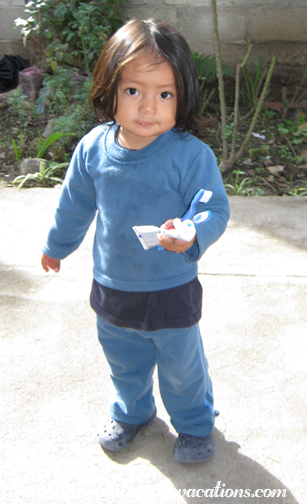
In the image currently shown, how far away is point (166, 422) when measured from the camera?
6.36 ft

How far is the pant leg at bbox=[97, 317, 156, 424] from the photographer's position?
5.51 feet

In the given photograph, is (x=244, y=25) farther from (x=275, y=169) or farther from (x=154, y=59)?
(x=154, y=59)

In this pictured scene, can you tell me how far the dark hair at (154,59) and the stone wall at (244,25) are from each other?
11.6 feet

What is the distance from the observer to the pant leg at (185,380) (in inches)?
63.0

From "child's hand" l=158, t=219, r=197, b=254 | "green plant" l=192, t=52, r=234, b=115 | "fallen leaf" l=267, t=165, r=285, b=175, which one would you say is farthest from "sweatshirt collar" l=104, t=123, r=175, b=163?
"green plant" l=192, t=52, r=234, b=115

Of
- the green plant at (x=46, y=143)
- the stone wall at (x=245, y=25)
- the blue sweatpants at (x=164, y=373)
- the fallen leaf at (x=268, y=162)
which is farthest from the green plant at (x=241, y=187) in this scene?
the blue sweatpants at (x=164, y=373)

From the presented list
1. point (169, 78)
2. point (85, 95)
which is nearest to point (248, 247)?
point (169, 78)

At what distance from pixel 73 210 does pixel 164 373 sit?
2.02 feet

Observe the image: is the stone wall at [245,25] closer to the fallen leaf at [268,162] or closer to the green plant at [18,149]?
the fallen leaf at [268,162]

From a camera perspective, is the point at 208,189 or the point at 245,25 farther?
the point at 245,25

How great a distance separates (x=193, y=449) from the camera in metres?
1.74

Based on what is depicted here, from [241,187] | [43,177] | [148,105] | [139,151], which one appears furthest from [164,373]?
[43,177]

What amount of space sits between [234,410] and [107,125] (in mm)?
1143

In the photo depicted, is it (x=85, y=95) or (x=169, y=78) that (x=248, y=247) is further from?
(x=85, y=95)
